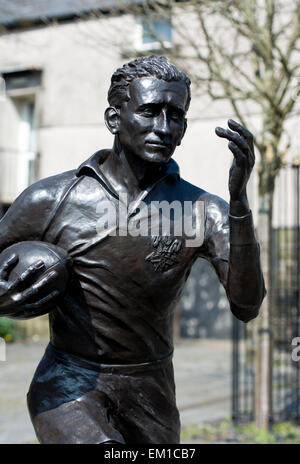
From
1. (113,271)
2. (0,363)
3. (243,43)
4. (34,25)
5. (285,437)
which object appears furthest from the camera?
(34,25)

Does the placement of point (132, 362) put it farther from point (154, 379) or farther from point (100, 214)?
point (100, 214)

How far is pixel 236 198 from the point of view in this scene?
9.94ft

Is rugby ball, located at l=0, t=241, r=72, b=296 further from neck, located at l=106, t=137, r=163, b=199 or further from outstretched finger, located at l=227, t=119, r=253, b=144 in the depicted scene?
outstretched finger, located at l=227, t=119, r=253, b=144

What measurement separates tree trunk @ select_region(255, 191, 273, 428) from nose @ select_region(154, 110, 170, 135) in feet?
15.3

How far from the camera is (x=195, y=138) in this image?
1522cm

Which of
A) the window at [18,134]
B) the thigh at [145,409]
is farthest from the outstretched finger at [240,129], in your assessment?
the window at [18,134]

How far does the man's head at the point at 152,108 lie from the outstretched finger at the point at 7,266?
683 mm

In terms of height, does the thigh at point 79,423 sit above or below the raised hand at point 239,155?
below

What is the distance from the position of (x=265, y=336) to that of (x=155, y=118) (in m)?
4.94

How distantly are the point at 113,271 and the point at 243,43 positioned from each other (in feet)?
35.4

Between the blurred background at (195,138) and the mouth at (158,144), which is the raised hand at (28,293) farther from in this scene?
the blurred background at (195,138)

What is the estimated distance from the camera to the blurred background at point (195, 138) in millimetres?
7805

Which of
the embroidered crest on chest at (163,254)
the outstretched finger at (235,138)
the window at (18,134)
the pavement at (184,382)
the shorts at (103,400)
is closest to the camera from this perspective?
the outstretched finger at (235,138)
